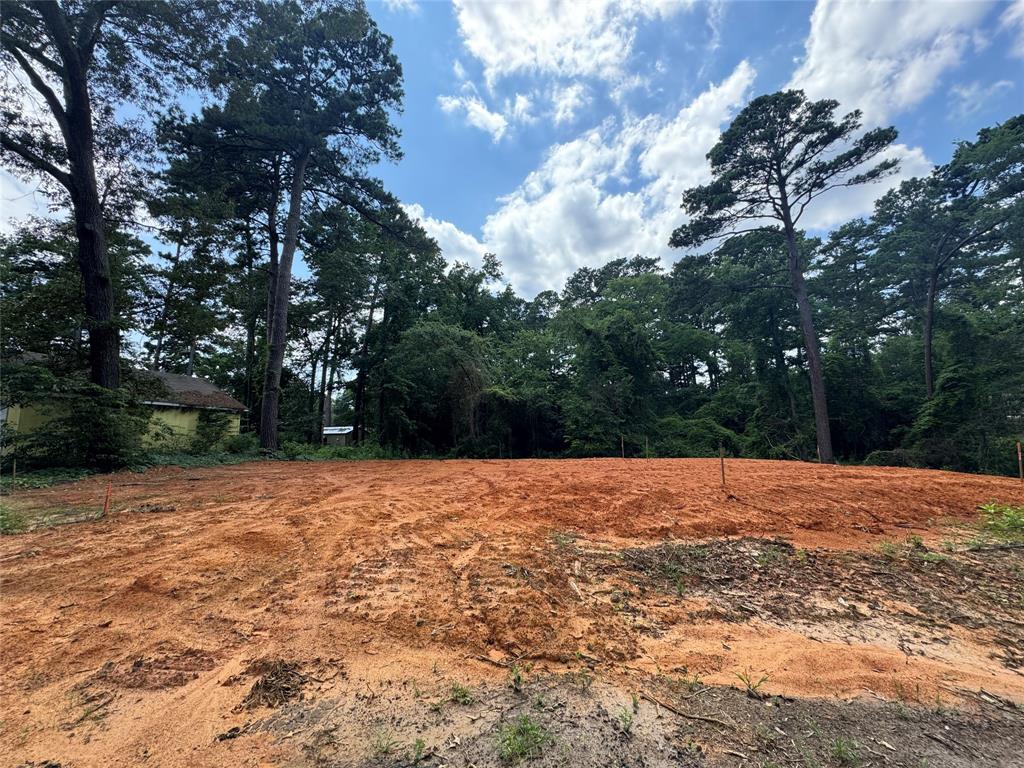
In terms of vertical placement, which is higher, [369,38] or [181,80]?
[369,38]

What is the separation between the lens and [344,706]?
1.66 metres

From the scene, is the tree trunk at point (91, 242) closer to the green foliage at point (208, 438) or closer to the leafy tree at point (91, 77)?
the leafy tree at point (91, 77)

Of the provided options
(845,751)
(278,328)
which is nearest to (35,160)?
(278,328)

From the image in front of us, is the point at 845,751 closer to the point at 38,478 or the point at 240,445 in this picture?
the point at 38,478

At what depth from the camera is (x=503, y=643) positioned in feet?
6.86

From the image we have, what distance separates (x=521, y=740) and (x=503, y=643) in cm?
61

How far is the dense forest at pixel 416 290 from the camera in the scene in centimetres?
816

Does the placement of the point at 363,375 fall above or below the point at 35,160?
below

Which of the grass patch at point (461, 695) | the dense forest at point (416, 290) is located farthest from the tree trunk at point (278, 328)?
the grass patch at point (461, 695)

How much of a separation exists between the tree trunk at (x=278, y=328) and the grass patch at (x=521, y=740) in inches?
525

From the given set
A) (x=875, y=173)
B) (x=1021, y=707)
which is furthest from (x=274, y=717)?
(x=875, y=173)

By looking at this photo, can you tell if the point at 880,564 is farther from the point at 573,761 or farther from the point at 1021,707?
the point at 573,761

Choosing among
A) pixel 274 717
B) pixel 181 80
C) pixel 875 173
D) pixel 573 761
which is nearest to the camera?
pixel 573 761

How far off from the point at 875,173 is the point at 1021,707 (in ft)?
51.8
